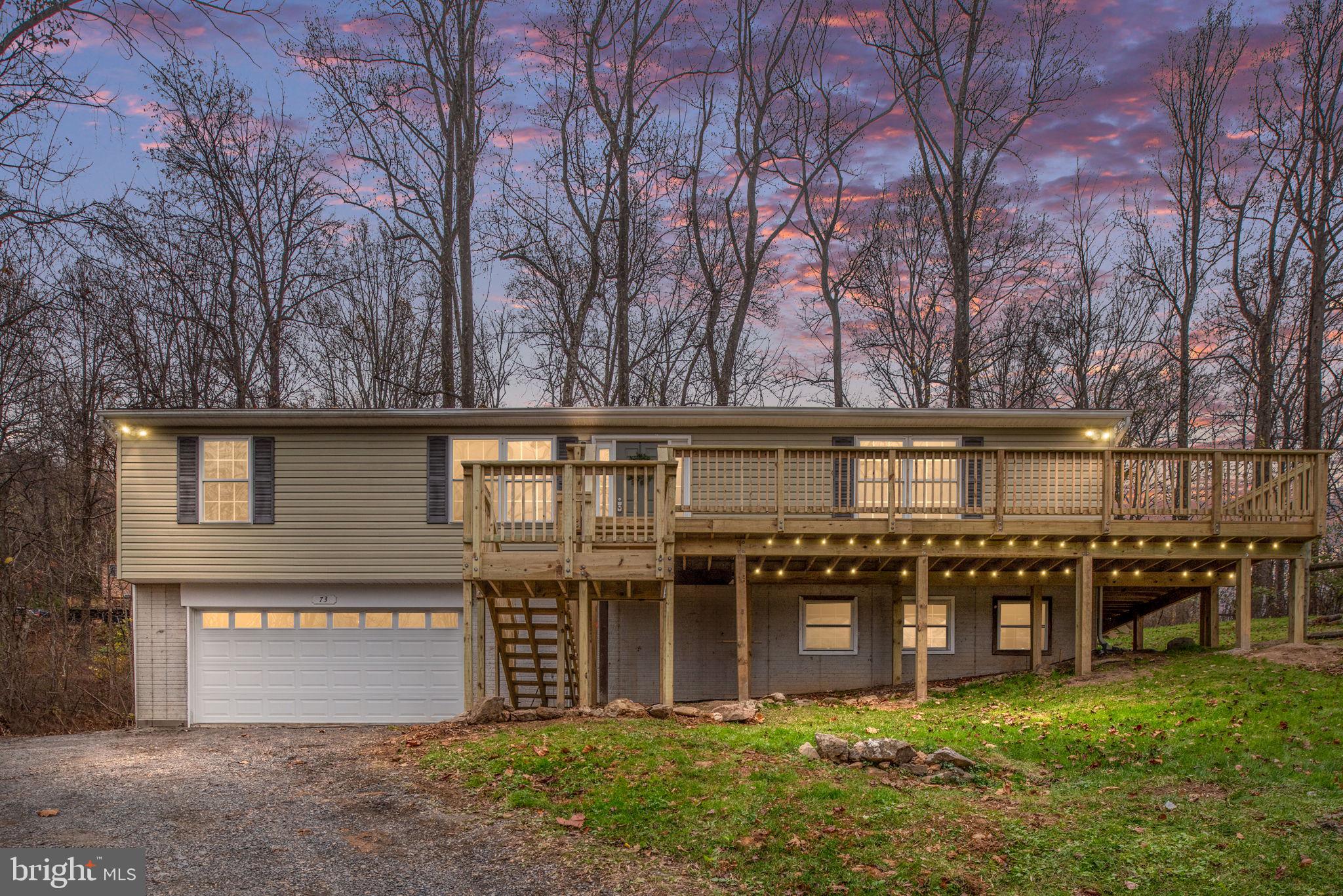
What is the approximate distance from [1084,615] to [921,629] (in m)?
2.40

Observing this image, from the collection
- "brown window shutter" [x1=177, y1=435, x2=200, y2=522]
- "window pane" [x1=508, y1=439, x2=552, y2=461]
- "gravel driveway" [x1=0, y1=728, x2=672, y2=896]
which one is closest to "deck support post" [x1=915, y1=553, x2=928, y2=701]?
"window pane" [x1=508, y1=439, x2=552, y2=461]

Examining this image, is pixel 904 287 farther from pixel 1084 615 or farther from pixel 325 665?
pixel 325 665

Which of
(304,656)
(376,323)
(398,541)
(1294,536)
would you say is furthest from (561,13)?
(1294,536)

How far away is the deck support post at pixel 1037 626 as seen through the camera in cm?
1498

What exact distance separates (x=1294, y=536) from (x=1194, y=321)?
16.9m

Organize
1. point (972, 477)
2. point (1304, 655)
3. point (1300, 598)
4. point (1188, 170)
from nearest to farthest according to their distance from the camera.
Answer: point (1304, 655) < point (1300, 598) < point (972, 477) < point (1188, 170)

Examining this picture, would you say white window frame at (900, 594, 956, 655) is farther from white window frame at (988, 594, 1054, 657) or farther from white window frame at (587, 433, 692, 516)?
white window frame at (587, 433, 692, 516)

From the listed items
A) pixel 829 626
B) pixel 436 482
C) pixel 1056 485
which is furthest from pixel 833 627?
pixel 436 482

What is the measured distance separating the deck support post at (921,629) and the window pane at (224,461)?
1129cm

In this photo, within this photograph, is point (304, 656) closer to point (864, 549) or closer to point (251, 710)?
point (251, 710)

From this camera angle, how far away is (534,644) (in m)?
13.2

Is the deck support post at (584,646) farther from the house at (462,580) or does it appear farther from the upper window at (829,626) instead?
the upper window at (829,626)

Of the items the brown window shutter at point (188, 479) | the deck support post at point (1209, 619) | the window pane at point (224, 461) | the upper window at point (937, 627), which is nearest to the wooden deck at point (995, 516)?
the deck support post at point (1209, 619)

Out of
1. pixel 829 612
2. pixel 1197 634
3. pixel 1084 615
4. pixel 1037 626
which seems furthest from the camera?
pixel 1197 634
